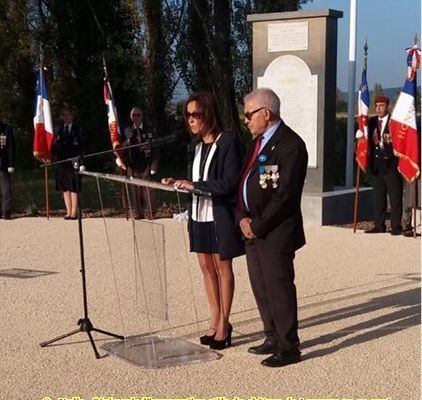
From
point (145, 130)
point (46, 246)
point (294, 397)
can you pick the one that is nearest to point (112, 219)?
point (145, 130)

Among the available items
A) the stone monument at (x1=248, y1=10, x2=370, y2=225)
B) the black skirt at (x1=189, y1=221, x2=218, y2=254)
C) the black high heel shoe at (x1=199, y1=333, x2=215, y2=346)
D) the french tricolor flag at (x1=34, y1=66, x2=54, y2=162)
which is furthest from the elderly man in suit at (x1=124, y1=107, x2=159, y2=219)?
the black skirt at (x1=189, y1=221, x2=218, y2=254)

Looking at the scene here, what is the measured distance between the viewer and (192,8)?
65.3 feet

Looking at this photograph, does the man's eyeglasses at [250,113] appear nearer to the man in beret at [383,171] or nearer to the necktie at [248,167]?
the necktie at [248,167]

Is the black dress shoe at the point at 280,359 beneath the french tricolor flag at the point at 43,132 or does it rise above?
beneath

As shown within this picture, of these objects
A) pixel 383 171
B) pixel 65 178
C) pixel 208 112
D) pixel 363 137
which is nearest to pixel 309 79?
pixel 363 137

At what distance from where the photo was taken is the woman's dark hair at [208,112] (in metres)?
5.19

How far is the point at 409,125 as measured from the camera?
10047 mm

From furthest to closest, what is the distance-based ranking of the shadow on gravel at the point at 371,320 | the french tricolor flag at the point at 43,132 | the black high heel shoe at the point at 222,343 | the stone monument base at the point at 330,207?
the french tricolor flag at the point at 43,132 < the stone monument base at the point at 330,207 < the shadow on gravel at the point at 371,320 < the black high heel shoe at the point at 222,343

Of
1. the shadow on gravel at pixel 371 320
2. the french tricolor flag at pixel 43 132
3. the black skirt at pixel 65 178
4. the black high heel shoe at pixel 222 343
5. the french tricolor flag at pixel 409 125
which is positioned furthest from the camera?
the black skirt at pixel 65 178

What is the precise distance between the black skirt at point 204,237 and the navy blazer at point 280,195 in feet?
1.34

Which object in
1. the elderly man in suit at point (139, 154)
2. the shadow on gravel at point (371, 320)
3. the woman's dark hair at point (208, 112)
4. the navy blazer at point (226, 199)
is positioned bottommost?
the shadow on gravel at point (371, 320)

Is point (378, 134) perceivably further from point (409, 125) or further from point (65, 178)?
point (65, 178)

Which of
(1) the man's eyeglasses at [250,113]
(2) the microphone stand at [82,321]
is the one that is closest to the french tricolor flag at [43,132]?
(2) the microphone stand at [82,321]

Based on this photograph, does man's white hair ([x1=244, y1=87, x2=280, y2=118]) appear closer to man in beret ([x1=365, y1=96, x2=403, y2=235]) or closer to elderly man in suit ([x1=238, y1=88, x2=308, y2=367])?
elderly man in suit ([x1=238, y1=88, x2=308, y2=367])
